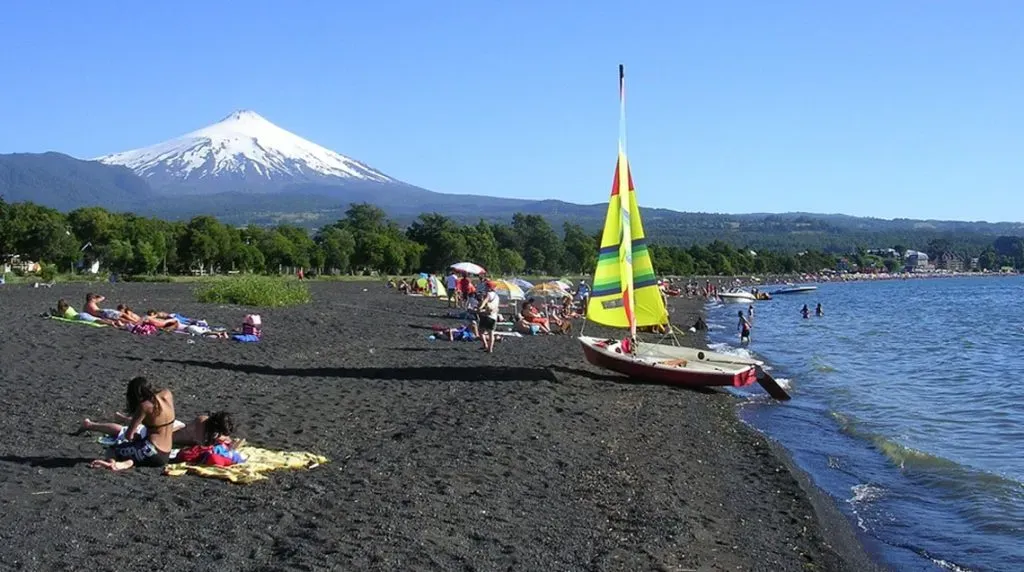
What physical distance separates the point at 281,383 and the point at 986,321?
58082mm

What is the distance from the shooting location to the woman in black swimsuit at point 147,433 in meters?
9.57

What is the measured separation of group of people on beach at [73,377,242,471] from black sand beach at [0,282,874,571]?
0.34 m

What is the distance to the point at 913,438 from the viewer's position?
17.1 m

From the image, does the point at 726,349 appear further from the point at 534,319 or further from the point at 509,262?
the point at 509,262

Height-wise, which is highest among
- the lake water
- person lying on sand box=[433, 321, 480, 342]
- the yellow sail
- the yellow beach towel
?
the yellow sail

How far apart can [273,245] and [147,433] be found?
86.8 m

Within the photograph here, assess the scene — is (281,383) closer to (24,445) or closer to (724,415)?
(24,445)

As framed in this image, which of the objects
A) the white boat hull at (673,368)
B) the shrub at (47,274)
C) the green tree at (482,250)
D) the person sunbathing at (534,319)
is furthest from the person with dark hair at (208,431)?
the green tree at (482,250)

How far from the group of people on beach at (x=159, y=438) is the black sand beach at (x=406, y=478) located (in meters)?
0.34

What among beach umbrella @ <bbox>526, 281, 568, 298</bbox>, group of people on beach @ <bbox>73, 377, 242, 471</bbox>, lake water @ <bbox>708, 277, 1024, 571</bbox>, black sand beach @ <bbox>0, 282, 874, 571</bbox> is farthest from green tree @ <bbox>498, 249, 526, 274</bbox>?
group of people on beach @ <bbox>73, 377, 242, 471</bbox>

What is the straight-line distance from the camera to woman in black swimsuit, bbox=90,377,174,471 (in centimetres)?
957

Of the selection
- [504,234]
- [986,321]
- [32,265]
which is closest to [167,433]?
[986,321]

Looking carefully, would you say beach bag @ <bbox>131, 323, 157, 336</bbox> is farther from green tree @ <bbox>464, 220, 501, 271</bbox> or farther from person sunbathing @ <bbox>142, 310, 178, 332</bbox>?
green tree @ <bbox>464, 220, 501, 271</bbox>

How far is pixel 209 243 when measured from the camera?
3310 inches
